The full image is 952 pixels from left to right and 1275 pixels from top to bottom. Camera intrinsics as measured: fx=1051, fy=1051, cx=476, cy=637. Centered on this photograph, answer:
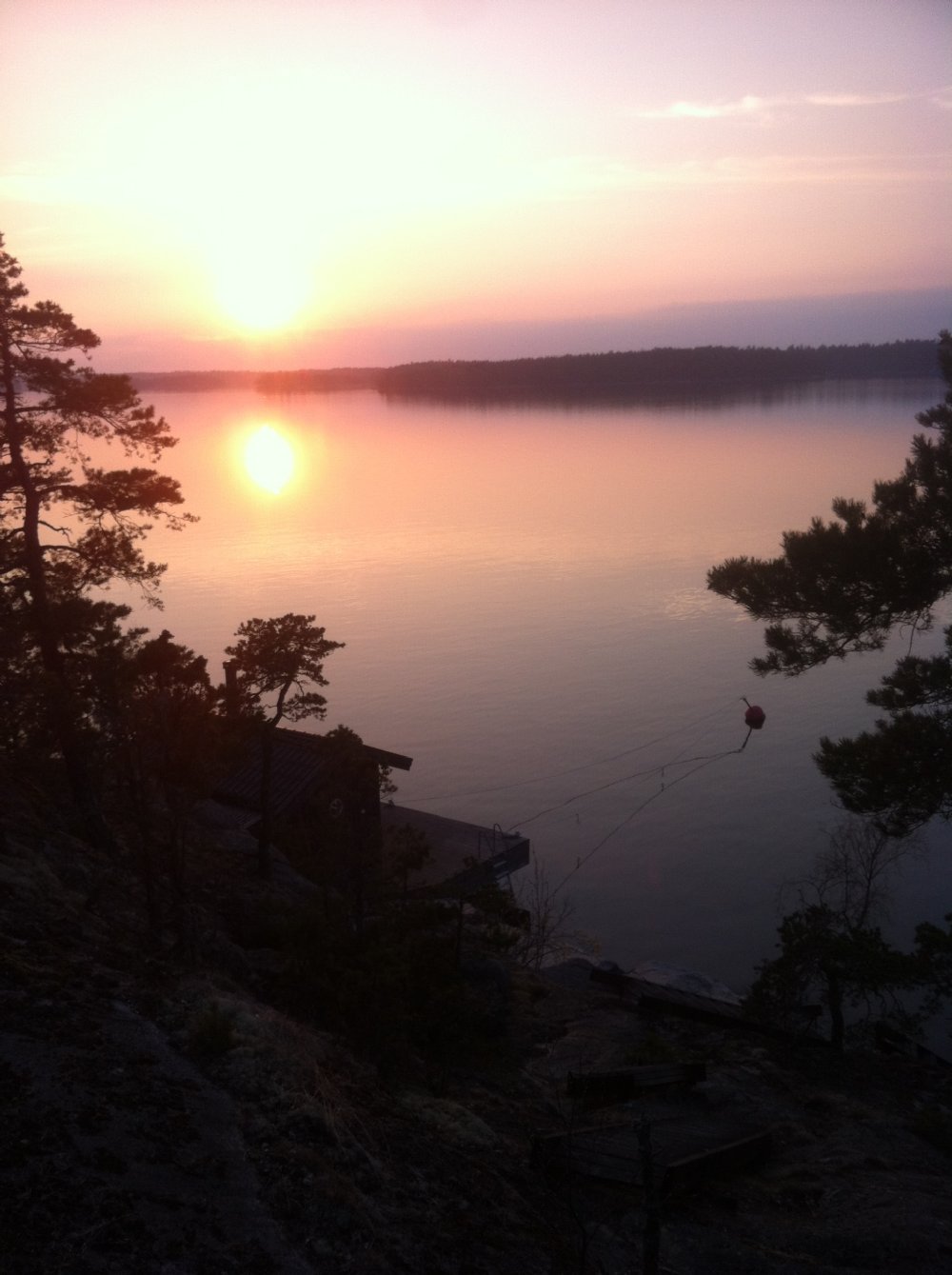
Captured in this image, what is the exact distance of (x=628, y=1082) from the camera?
10.6 metres

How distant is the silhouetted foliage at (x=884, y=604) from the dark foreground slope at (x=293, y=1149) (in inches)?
156

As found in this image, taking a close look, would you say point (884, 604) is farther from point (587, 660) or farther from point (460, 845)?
point (587, 660)

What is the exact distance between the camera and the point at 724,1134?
9.62 m

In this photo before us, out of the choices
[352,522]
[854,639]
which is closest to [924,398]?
[352,522]

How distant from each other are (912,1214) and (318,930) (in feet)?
18.7

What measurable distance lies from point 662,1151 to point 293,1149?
3557 millimetres

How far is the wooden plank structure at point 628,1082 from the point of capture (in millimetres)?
10258

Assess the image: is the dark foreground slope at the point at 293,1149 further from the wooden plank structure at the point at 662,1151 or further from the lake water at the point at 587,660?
the lake water at the point at 587,660

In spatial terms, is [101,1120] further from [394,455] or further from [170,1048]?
[394,455]

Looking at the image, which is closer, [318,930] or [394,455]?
[318,930]

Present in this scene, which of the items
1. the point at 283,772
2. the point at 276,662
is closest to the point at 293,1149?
the point at 276,662

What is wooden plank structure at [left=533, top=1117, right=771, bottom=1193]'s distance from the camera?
803cm

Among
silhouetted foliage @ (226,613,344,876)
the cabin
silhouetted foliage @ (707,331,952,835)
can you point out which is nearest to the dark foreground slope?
the cabin

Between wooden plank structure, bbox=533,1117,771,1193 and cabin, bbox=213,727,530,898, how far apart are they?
4001 millimetres
